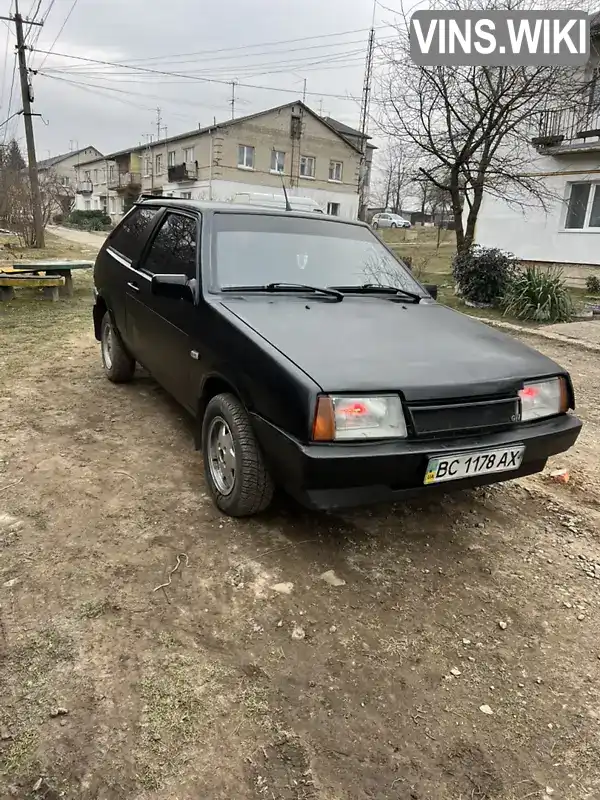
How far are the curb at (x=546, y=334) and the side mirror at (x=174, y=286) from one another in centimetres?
598

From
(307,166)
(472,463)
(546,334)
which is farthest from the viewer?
(307,166)

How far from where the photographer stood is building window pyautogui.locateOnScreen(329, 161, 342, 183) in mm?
41134

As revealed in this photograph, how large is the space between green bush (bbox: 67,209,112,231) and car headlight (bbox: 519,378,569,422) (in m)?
44.3

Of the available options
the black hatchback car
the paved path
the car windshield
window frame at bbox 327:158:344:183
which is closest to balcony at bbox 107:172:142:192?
the paved path

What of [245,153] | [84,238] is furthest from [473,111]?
[245,153]

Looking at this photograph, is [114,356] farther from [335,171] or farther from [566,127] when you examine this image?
[335,171]

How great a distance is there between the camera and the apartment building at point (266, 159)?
37156mm

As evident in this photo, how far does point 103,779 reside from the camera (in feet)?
5.18

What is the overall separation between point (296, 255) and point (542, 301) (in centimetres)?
732

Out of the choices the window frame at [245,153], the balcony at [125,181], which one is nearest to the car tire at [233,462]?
the window frame at [245,153]

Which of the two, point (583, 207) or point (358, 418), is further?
point (583, 207)

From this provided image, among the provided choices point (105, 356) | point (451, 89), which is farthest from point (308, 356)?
point (451, 89)

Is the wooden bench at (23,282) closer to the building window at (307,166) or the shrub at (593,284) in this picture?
the shrub at (593,284)

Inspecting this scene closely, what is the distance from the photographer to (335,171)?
136 feet
